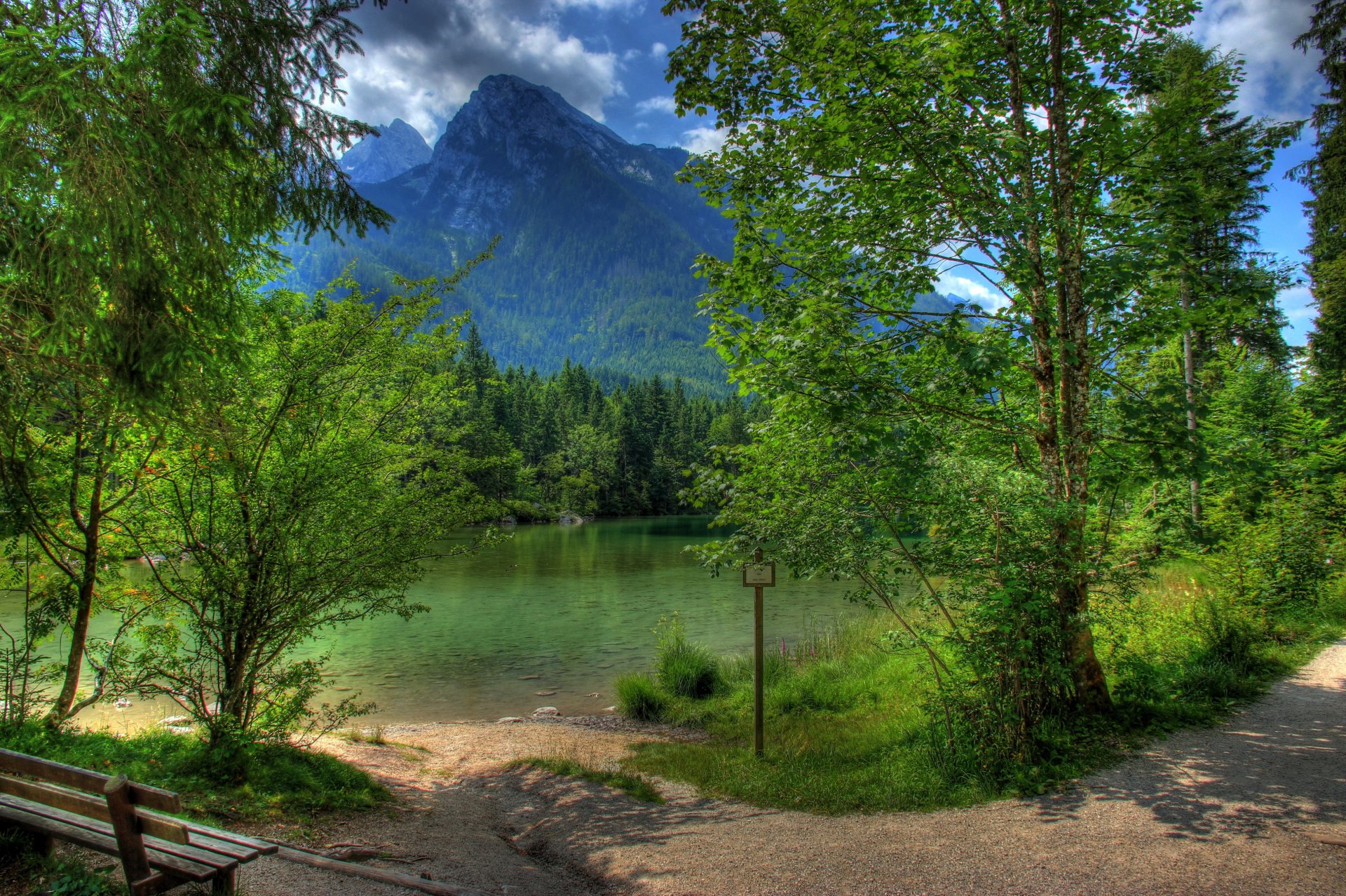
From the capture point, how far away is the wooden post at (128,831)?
3090 mm

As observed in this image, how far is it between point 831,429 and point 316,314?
5973 mm

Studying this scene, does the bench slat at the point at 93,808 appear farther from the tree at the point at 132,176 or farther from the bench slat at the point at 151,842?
the tree at the point at 132,176

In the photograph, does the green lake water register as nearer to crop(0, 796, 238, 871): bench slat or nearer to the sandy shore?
the sandy shore

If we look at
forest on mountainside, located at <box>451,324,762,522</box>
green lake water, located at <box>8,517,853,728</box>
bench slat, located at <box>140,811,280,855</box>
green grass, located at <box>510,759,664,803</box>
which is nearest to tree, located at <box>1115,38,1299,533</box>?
green grass, located at <box>510,759,664,803</box>

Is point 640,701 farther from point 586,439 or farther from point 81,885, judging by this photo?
point 586,439

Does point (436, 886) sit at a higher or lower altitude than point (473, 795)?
higher

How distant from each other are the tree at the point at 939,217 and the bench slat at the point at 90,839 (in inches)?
198

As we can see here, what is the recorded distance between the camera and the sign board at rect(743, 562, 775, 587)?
25.2 ft

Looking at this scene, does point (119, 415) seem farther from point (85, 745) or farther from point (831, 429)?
point (831, 429)

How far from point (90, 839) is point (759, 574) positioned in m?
5.95

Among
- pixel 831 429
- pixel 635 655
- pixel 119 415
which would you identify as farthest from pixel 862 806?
pixel 635 655

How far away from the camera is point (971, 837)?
4.62 meters

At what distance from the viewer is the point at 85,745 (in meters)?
5.90

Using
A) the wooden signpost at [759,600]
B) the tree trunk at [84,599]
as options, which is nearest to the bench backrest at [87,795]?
the tree trunk at [84,599]
